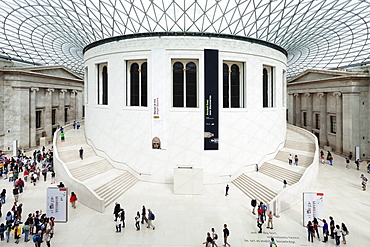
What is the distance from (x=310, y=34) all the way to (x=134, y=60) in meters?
28.7

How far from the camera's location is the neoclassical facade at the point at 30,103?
32.8m

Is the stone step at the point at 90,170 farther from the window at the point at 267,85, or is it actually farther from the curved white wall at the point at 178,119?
the window at the point at 267,85

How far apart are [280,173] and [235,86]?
9.77 metres

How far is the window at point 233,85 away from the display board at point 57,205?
16305 millimetres

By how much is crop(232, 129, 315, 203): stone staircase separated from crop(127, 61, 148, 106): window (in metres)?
12.6

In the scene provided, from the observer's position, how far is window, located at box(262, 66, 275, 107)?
25950 mm

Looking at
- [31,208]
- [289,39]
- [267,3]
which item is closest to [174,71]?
[267,3]

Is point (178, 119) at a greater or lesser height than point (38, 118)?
lesser

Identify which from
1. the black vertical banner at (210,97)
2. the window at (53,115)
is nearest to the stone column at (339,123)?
the black vertical banner at (210,97)

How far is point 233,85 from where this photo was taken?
2344cm

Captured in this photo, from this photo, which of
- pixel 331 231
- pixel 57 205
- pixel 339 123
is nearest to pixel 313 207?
pixel 331 231

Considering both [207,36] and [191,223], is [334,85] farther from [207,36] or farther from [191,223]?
[191,223]

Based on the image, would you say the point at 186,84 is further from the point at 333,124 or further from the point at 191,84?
the point at 333,124

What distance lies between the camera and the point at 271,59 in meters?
25.1
